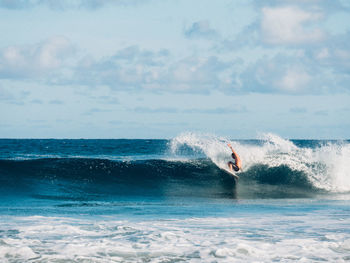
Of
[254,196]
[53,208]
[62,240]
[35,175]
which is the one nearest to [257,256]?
[62,240]

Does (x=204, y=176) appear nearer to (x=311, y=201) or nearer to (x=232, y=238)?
(x=311, y=201)

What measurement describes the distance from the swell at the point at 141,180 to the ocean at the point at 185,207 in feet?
0.15

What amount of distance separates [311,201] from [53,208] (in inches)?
311

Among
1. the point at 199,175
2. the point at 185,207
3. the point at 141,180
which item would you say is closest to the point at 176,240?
the point at 185,207

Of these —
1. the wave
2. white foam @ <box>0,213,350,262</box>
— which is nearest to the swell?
the wave

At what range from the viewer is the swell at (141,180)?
16594 mm

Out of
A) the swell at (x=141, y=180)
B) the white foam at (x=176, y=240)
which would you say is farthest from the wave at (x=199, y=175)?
the white foam at (x=176, y=240)

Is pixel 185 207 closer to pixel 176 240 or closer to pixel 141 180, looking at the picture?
pixel 176 240

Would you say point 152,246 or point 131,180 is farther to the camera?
point 131,180

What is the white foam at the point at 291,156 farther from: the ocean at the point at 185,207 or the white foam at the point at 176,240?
the white foam at the point at 176,240

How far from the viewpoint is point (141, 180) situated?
1958 cm

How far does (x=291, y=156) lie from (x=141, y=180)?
25.6ft

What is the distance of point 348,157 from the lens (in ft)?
68.6

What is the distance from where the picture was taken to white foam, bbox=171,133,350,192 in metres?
19.5
